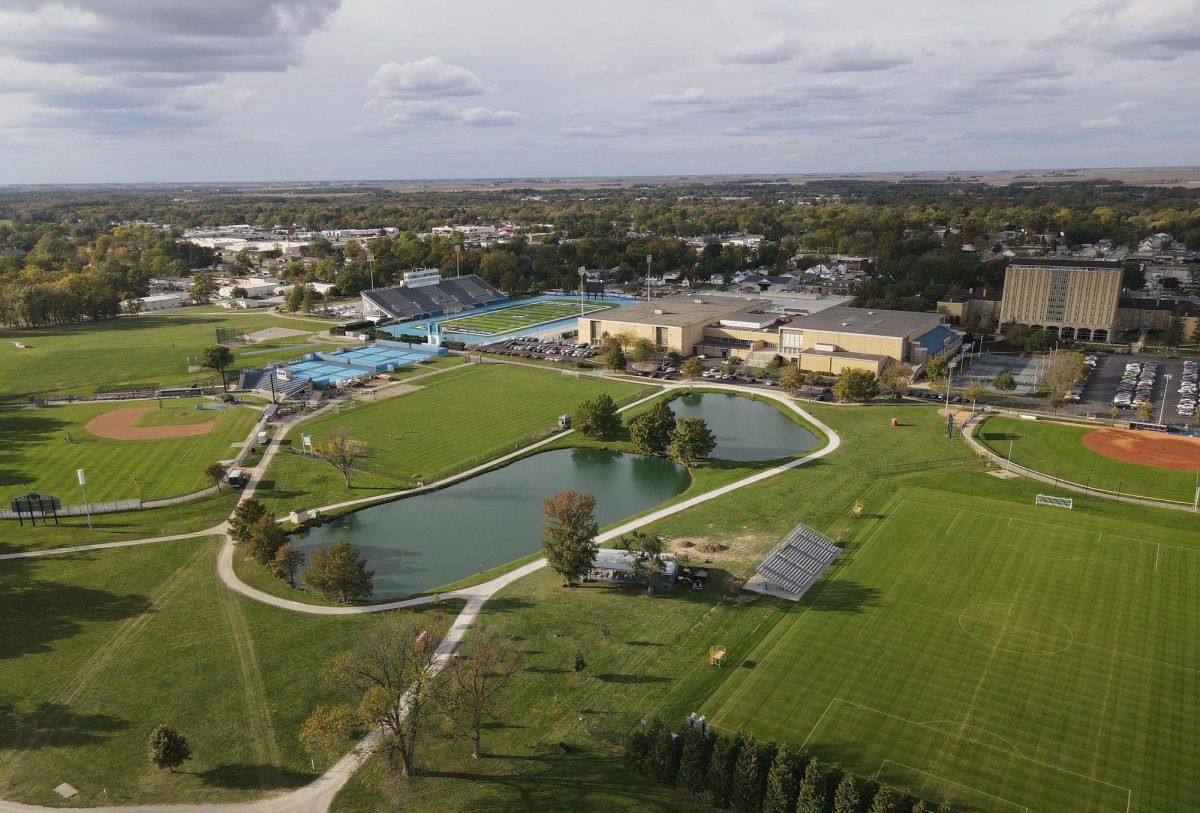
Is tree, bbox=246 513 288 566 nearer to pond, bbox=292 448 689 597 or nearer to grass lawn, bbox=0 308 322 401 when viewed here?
pond, bbox=292 448 689 597

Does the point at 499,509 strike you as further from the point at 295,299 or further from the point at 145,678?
the point at 295,299

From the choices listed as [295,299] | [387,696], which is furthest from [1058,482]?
[295,299]

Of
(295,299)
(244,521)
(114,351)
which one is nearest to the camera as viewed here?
(244,521)

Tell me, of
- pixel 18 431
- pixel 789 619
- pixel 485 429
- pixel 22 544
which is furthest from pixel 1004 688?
pixel 18 431

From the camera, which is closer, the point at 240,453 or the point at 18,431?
the point at 240,453

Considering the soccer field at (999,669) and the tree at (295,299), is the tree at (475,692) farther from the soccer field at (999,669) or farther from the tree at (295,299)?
the tree at (295,299)

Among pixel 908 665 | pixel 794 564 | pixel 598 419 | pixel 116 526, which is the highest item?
pixel 598 419

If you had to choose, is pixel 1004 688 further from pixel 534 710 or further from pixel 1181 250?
pixel 1181 250
